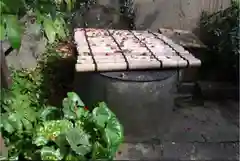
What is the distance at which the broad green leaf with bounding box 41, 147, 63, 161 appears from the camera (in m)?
1.19

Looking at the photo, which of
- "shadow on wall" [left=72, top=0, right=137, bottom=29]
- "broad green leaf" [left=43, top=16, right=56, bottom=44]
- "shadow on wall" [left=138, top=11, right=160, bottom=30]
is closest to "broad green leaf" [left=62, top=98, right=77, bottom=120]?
"broad green leaf" [left=43, top=16, right=56, bottom=44]

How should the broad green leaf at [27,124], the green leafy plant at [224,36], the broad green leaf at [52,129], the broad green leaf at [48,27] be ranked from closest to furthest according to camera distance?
the broad green leaf at [48,27] < the broad green leaf at [52,129] < the broad green leaf at [27,124] < the green leafy plant at [224,36]

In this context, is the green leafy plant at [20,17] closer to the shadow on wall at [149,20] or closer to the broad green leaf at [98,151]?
the broad green leaf at [98,151]

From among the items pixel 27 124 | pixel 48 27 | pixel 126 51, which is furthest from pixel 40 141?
pixel 126 51

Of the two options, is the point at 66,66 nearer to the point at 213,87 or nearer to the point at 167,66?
the point at 167,66

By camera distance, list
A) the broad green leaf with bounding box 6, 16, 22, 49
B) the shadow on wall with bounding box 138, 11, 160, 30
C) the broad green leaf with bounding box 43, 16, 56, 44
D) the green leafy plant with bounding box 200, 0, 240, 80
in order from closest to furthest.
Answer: the broad green leaf with bounding box 6, 16, 22, 49
the broad green leaf with bounding box 43, 16, 56, 44
the green leafy plant with bounding box 200, 0, 240, 80
the shadow on wall with bounding box 138, 11, 160, 30

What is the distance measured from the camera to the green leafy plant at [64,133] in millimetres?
1234

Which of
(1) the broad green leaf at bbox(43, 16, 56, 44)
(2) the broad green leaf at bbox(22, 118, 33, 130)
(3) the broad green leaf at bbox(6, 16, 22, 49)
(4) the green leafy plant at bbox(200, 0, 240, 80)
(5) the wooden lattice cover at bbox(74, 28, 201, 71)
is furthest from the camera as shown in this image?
(4) the green leafy plant at bbox(200, 0, 240, 80)

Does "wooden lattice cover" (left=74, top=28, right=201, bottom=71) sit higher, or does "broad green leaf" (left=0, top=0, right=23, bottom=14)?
"broad green leaf" (left=0, top=0, right=23, bottom=14)

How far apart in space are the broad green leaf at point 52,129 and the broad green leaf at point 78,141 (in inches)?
1.4

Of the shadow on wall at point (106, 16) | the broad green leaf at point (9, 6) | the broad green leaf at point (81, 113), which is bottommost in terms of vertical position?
the broad green leaf at point (81, 113)

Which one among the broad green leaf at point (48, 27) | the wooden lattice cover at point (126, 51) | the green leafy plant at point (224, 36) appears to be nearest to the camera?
the broad green leaf at point (48, 27)

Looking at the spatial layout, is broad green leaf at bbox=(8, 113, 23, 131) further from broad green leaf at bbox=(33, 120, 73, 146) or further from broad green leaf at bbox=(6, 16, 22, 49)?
broad green leaf at bbox=(6, 16, 22, 49)

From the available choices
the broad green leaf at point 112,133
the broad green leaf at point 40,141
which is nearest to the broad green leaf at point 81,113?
the broad green leaf at point 112,133
